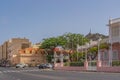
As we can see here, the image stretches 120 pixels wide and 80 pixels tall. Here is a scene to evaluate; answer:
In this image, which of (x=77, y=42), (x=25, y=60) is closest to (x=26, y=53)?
(x=25, y=60)

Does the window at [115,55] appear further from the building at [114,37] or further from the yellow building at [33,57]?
the yellow building at [33,57]

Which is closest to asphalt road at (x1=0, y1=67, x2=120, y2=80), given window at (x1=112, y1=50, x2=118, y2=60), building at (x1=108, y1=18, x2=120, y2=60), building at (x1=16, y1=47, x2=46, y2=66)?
building at (x1=108, y1=18, x2=120, y2=60)

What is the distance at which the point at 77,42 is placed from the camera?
381ft

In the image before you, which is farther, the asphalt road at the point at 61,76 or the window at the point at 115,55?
the window at the point at 115,55

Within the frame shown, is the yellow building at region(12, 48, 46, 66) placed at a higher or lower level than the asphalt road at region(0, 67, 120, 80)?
higher

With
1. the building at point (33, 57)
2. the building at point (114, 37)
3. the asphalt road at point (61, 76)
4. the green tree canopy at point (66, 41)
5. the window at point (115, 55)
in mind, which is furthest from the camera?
the building at point (33, 57)

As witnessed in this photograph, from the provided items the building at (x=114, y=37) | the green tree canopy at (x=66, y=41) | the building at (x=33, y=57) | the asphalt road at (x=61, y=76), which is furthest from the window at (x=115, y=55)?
the building at (x=33, y=57)

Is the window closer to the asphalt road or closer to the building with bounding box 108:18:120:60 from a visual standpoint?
the building with bounding box 108:18:120:60

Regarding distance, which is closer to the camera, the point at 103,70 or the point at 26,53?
the point at 103,70

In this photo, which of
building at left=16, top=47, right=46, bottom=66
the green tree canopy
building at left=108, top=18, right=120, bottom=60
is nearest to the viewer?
building at left=108, top=18, right=120, bottom=60

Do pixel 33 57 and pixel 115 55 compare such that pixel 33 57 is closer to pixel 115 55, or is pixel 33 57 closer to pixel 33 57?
pixel 33 57

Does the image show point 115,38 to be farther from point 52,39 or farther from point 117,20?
point 52,39

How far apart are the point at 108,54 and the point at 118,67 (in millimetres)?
18151

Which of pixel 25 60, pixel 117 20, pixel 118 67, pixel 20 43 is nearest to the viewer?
pixel 118 67
